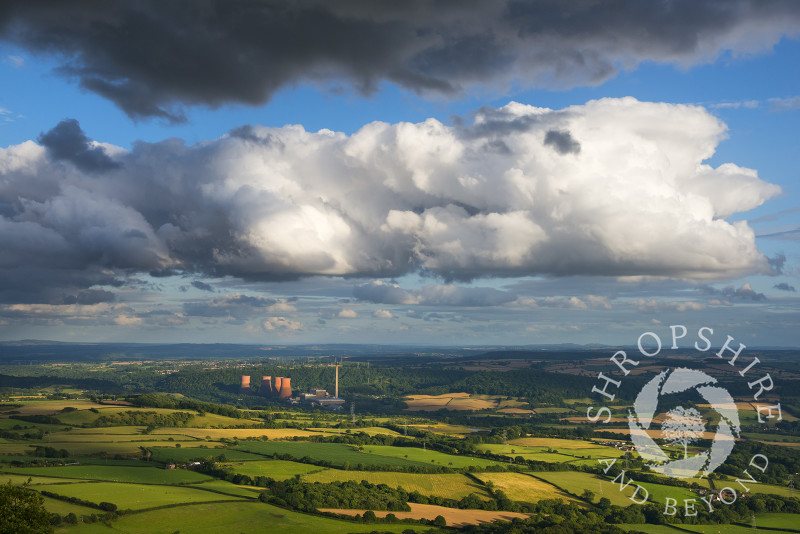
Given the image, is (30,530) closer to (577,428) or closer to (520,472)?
(520,472)

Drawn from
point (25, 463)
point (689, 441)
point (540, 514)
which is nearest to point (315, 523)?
point (540, 514)

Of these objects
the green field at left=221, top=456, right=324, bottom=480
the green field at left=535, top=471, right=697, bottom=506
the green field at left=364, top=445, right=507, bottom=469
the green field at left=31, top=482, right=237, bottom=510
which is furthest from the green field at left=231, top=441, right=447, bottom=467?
the green field at left=31, top=482, right=237, bottom=510

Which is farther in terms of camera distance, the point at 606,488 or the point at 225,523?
the point at 606,488

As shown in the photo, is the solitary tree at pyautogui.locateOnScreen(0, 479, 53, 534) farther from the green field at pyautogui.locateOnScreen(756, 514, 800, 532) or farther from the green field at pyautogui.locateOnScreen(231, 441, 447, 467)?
the green field at pyautogui.locateOnScreen(756, 514, 800, 532)

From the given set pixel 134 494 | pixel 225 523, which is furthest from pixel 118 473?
pixel 225 523

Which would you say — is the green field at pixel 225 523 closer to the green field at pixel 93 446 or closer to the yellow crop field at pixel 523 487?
the yellow crop field at pixel 523 487

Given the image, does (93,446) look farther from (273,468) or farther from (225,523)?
(225,523)
